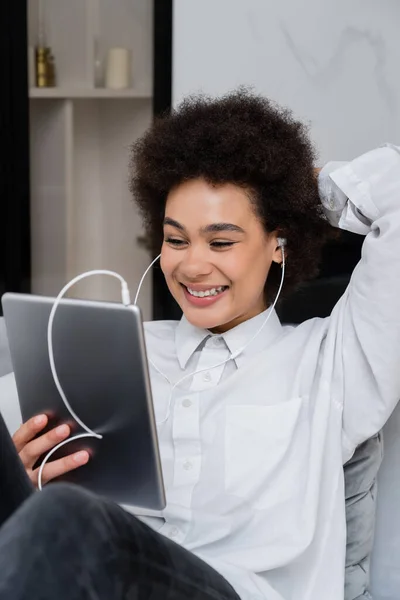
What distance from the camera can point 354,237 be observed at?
1.97 m

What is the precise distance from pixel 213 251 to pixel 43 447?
0.41m

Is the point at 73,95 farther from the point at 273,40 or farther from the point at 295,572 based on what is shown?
the point at 295,572

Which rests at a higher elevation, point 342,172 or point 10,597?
point 342,172

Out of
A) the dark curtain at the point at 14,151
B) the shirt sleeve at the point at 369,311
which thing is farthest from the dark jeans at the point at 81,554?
the dark curtain at the point at 14,151

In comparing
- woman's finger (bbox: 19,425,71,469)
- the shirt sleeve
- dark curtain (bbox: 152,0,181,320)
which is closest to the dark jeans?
woman's finger (bbox: 19,425,71,469)

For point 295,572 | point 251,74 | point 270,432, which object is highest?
point 251,74

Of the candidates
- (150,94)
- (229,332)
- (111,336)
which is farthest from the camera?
(150,94)

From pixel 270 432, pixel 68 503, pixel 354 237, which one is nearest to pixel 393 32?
pixel 354 237

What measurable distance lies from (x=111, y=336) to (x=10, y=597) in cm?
34

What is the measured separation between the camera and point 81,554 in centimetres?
99

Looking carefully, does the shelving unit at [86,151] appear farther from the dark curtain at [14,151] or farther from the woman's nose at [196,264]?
the woman's nose at [196,264]

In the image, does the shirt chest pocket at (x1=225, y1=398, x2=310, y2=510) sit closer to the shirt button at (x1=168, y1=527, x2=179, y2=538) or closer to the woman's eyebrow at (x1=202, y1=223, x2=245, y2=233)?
the shirt button at (x1=168, y1=527, x2=179, y2=538)

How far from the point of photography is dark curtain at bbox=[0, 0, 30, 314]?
106 inches

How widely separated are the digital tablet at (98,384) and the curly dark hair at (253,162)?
398mm
